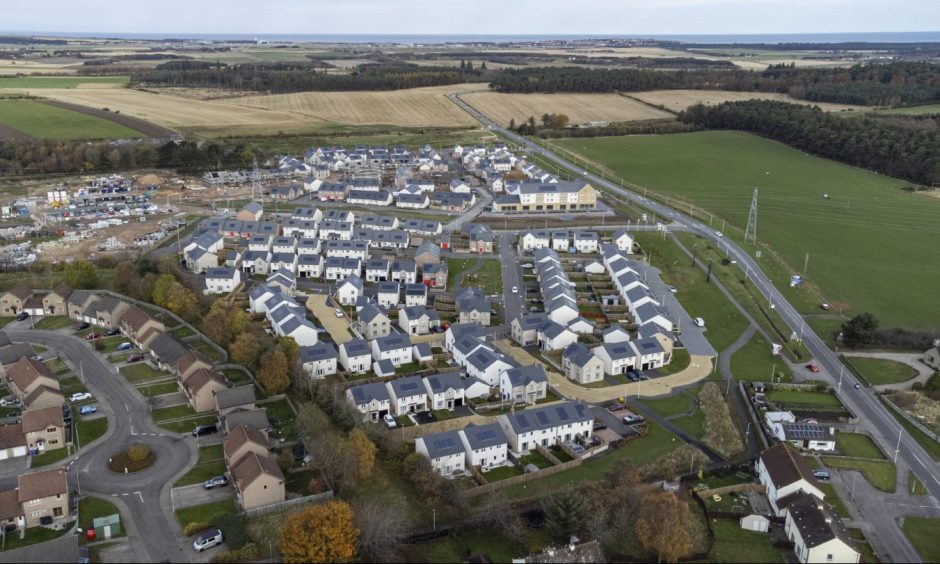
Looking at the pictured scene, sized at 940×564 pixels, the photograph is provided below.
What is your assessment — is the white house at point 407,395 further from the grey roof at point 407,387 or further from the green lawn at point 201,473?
the green lawn at point 201,473

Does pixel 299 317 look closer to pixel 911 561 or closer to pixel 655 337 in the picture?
pixel 655 337

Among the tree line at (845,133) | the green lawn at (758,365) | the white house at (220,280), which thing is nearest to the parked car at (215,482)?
the white house at (220,280)

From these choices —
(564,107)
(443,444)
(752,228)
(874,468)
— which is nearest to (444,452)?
(443,444)

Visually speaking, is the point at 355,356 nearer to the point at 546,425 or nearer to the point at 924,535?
the point at 546,425

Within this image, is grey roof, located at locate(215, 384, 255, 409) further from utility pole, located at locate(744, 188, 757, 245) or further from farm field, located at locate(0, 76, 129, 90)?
farm field, located at locate(0, 76, 129, 90)

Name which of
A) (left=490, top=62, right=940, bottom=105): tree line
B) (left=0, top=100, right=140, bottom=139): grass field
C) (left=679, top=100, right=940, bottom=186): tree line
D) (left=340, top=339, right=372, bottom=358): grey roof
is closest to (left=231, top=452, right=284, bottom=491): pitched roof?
(left=340, top=339, right=372, bottom=358): grey roof

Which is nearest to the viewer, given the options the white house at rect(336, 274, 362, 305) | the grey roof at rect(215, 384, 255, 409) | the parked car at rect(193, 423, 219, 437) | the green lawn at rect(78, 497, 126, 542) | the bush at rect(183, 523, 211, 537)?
the bush at rect(183, 523, 211, 537)
